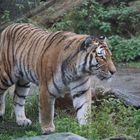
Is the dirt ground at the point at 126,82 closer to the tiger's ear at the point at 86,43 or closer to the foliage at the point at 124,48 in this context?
the foliage at the point at 124,48

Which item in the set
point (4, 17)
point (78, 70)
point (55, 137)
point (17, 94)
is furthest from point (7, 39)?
point (4, 17)

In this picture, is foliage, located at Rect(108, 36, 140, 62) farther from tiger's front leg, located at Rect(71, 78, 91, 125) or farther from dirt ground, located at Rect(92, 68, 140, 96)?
tiger's front leg, located at Rect(71, 78, 91, 125)

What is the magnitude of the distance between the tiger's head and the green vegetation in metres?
6.23

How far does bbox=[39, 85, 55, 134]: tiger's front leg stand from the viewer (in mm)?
6188

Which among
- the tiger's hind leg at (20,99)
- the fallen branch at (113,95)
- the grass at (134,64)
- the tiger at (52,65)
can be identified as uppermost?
the tiger at (52,65)

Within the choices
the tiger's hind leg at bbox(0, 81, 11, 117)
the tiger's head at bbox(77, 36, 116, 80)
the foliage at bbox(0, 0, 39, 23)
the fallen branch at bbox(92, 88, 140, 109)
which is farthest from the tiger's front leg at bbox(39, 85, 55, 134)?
the foliage at bbox(0, 0, 39, 23)

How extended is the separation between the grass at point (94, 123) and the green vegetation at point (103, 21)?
5.14 metres

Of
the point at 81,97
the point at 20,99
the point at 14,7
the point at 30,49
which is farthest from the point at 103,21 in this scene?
the point at 81,97

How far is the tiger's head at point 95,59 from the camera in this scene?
5875 millimetres

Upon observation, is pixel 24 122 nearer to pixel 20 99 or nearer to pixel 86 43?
pixel 20 99

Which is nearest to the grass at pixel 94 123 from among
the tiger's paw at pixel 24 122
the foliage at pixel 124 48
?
the tiger's paw at pixel 24 122

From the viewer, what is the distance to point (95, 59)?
5.89m

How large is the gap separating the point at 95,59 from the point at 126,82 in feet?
12.1

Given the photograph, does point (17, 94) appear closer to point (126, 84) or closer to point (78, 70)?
point (78, 70)
